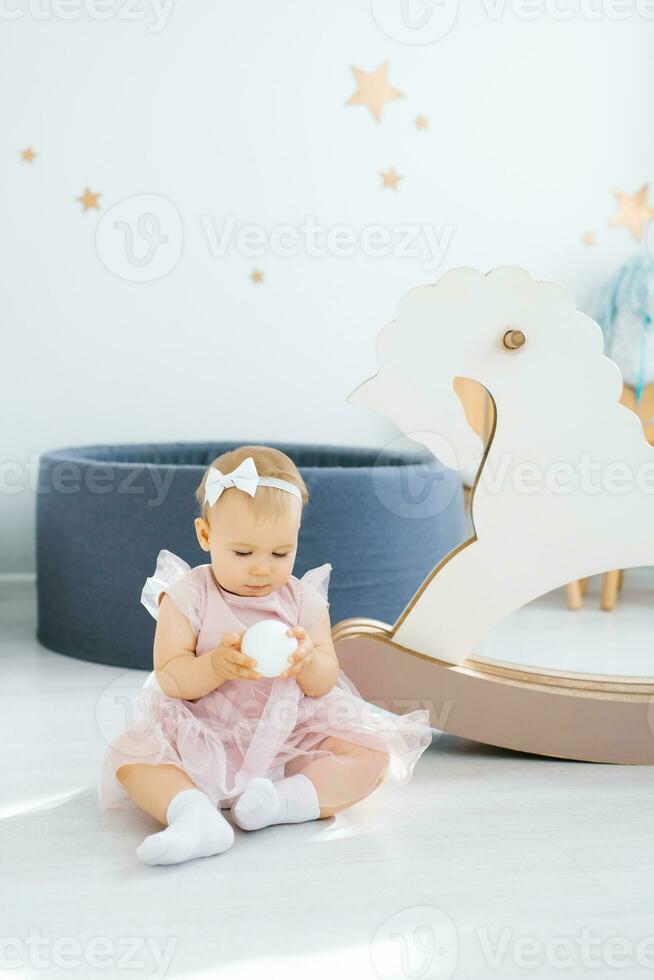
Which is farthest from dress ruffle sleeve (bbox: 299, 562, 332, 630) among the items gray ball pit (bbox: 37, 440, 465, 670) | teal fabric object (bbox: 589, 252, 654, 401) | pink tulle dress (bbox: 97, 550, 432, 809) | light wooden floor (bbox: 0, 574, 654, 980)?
teal fabric object (bbox: 589, 252, 654, 401)

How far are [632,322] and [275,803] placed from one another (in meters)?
1.97

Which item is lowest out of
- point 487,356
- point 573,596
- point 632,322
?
point 573,596

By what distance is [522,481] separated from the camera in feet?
4.96

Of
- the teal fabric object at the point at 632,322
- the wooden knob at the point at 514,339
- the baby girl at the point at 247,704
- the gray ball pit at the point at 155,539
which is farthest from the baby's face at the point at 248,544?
the teal fabric object at the point at 632,322

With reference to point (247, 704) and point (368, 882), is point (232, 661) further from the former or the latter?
point (368, 882)

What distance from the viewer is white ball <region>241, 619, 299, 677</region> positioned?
1.25 m

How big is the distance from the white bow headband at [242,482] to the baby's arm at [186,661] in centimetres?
16

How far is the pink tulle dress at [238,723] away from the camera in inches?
51.5

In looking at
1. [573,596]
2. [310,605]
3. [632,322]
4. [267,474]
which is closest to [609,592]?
[573,596]

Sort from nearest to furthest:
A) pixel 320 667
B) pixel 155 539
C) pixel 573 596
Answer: pixel 320 667 → pixel 155 539 → pixel 573 596

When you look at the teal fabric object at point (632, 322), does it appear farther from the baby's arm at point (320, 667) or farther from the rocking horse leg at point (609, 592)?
the baby's arm at point (320, 667)

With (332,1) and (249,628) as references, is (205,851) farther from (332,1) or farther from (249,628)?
(332,1)

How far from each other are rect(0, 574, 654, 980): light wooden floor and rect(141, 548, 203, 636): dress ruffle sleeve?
0.25 metres

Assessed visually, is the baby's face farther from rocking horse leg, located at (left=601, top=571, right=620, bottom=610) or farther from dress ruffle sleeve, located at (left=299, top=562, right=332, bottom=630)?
rocking horse leg, located at (left=601, top=571, right=620, bottom=610)
